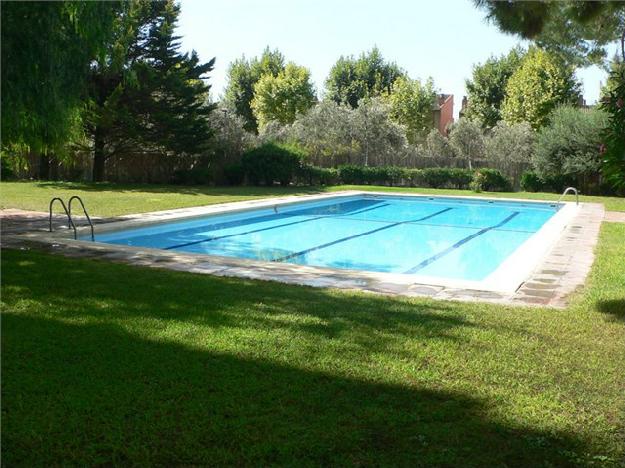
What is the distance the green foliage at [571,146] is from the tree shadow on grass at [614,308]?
17984 millimetres

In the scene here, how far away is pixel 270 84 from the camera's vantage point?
1602 inches

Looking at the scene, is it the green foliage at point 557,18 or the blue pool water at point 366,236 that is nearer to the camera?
the green foliage at point 557,18

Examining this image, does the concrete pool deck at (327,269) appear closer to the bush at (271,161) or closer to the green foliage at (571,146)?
the green foliage at (571,146)

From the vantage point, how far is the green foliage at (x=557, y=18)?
19.9ft

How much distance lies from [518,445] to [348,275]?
177 inches

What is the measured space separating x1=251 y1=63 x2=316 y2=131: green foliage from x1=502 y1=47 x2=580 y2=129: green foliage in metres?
14.3

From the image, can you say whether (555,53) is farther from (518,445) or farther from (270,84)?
(270,84)

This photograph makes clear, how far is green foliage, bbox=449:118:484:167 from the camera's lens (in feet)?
96.8

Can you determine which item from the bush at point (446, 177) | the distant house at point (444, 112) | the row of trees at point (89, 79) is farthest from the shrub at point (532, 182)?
the distant house at point (444, 112)

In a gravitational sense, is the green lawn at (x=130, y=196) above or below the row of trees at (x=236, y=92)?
below

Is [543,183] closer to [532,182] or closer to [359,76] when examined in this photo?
[532,182]

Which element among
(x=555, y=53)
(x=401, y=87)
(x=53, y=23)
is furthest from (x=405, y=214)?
(x=401, y=87)

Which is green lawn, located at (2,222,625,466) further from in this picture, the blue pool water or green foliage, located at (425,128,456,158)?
green foliage, located at (425,128,456,158)

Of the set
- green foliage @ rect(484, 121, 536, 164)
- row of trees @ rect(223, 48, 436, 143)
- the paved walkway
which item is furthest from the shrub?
row of trees @ rect(223, 48, 436, 143)
